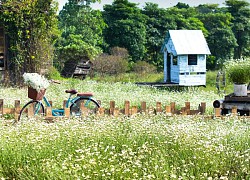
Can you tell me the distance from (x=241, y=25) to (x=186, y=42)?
17.8m

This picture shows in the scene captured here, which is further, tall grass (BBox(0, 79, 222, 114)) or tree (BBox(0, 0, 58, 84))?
tree (BBox(0, 0, 58, 84))

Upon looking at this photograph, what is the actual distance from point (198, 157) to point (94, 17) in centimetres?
2600

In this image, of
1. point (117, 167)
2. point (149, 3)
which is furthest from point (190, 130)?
point (149, 3)

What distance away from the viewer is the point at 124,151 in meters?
5.20

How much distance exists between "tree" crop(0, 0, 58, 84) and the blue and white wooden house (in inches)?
261

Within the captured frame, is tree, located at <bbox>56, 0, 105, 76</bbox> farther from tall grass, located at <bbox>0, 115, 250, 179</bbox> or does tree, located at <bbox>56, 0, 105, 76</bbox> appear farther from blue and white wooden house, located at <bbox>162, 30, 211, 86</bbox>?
tall grass, located at <bbox>0, 115, 250, 179</bbox>

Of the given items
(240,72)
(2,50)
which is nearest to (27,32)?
(2,50)

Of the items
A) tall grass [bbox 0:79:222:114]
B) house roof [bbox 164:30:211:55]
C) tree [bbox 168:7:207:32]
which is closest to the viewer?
tall grass [bbox 0:79:222:114]

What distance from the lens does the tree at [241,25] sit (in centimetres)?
3881

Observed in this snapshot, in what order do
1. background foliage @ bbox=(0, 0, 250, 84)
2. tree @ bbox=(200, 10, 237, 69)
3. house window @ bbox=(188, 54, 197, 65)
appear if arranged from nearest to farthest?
background foliage @ bbox=(0, 0, 250, 84), house window @ bbox=(188, 54, 197, 65), tree @ bbox=(200, 10, 237, 69)

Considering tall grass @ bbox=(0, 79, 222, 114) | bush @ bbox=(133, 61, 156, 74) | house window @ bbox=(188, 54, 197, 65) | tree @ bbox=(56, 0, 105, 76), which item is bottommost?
tall grass @ bbox=(0, 79, 222, 114)

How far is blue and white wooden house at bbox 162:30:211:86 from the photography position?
21531 millimetres

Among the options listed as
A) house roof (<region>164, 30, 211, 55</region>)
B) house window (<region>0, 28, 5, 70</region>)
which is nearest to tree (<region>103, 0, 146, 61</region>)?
house roof (<region>164, 30, 211, 55</region>)

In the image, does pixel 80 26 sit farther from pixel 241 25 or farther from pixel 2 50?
pixel 241 25
